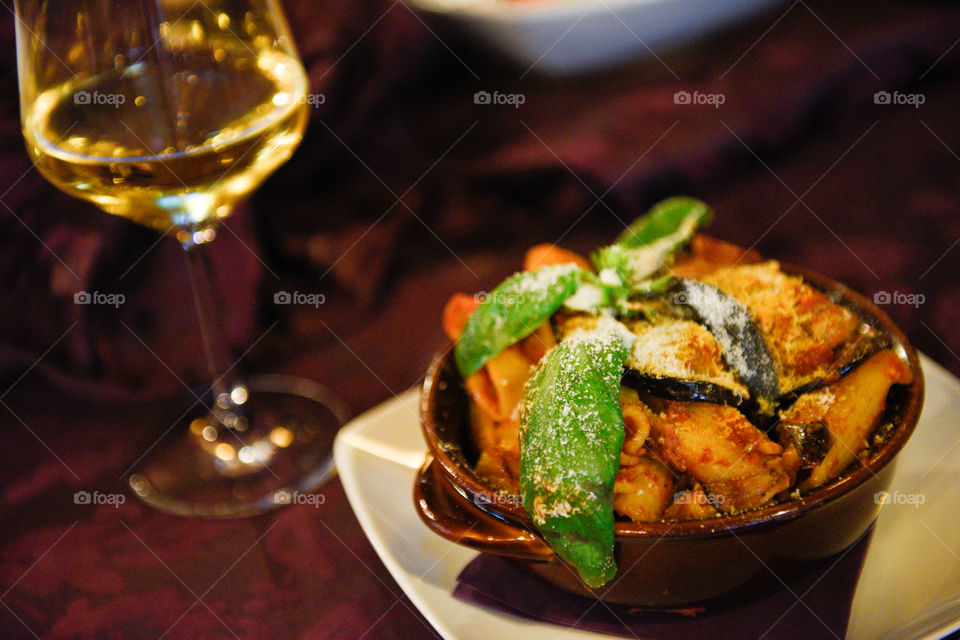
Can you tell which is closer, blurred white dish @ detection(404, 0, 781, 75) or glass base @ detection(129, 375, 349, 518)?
glass base @ detection(129, 375, 349, 518)

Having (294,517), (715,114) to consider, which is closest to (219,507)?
(294,517)

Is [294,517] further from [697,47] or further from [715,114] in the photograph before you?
[697,47]

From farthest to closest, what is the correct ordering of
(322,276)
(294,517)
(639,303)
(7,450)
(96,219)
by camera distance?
(322,276), (96,219), (7,450), (294,517), (639,303)

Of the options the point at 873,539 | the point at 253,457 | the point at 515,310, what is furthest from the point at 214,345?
the point at 873,539

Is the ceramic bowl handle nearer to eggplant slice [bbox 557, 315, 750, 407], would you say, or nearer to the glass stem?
eggplant slice [bbox 557, 315, 750, 407]

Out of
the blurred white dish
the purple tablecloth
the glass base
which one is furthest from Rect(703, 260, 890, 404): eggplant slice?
the blurred white dish

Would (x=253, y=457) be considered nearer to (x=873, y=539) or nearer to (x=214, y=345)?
(x=214, y=345)
